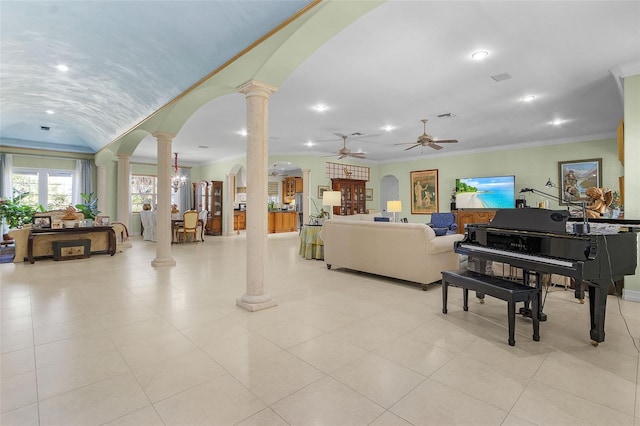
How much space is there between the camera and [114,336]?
2693 mm

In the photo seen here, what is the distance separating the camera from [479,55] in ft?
12.0

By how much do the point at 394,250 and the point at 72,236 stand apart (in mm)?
6765

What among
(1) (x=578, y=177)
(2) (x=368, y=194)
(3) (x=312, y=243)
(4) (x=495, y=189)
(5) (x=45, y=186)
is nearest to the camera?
(3) (x=312, y=243)

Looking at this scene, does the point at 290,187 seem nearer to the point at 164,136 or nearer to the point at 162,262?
the point at 164,136

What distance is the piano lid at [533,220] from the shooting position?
2.66m

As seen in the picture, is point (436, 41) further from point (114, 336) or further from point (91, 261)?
point (91, 261)

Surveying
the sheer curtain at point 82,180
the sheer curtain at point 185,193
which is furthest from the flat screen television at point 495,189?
the sheer curtain at point 82,180

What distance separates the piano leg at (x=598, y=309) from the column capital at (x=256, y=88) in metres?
3.47

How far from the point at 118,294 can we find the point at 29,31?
3.00 metres

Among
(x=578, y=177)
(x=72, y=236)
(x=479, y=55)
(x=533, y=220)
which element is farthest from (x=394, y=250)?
(x=72, y=236)

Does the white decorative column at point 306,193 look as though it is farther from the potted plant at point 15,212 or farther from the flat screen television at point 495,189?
the potted plant at point 15,212

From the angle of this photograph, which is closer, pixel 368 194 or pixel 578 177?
pixel 578 177

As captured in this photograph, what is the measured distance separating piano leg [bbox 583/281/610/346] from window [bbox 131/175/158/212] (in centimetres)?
1171

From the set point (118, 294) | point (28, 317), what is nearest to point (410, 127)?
point (118, 294)
